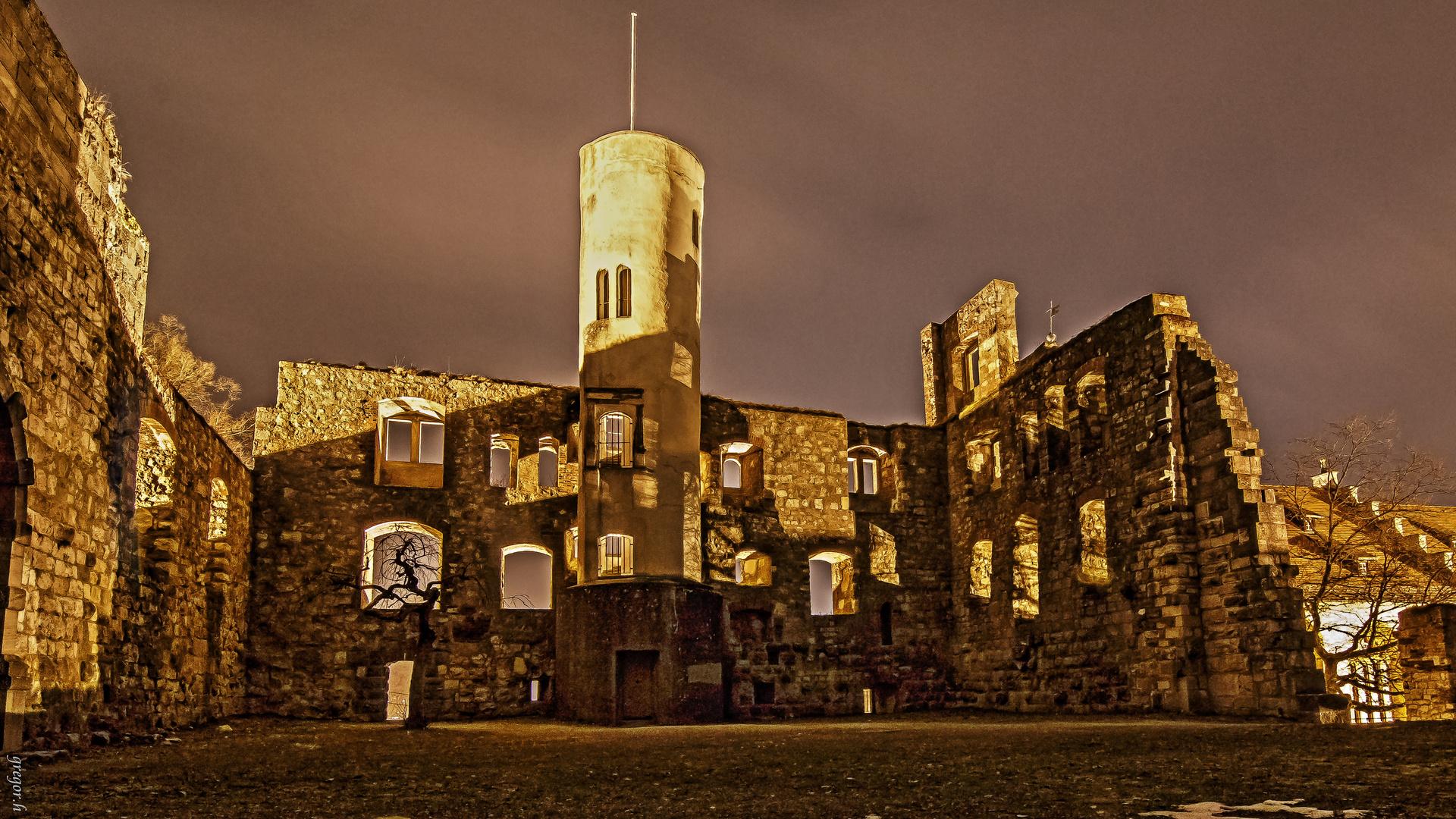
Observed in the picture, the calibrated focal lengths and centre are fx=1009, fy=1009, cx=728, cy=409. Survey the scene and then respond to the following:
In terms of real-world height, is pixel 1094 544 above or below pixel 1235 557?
above

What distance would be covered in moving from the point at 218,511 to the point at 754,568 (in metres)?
10.3

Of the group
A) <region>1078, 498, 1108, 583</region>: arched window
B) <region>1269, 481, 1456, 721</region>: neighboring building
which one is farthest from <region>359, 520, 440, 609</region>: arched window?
<region>1269, 481, 1456, 721</region>: neighboring building

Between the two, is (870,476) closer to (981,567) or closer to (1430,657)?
(981,567)

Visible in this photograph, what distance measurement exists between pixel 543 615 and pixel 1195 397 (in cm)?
1171

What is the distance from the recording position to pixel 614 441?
17797 mm

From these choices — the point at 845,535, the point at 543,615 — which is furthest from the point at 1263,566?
the point at 543,615

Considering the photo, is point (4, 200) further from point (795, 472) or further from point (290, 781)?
point (795, 472)

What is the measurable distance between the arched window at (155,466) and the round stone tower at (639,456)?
6549 millimetres

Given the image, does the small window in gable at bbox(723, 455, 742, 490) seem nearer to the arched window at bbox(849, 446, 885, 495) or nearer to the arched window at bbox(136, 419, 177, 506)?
the arched window at bbox(849, 446, 885, 495)

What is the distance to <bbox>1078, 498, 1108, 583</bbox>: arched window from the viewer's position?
1719cm

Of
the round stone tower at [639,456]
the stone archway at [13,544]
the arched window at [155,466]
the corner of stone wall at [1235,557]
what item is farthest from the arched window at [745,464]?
the stone archway at [13,544]

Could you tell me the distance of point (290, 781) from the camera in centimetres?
672

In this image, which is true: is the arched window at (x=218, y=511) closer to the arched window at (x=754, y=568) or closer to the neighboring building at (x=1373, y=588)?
the arched window at (x=754, y=568)

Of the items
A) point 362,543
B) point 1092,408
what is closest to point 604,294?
point 362,543
